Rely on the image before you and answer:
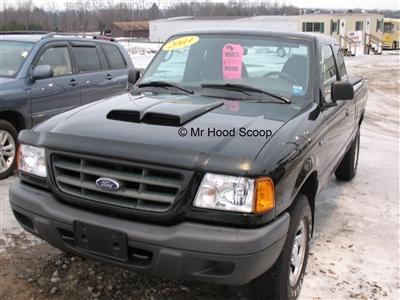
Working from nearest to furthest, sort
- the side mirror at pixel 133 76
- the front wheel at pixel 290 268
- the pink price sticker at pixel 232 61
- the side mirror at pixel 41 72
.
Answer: the front wheel at pixel 290 268
the pink price sticker at pixel 232 61
the side mirror at pixel 133 76
the side mirror at pixel 41 72

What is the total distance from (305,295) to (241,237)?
1.16 m

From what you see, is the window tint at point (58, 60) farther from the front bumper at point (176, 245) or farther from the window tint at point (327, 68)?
the front bumper at point (176, 245)

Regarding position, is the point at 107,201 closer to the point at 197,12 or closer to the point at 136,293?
the point at 136,293

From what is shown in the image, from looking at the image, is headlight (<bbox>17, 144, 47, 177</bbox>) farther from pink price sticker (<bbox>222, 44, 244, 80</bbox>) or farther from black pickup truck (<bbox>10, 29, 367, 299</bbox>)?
Result: pink price sticker (<bbox>222, 44, 244, 80</bbox>)

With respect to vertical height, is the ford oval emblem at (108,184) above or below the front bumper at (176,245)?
above

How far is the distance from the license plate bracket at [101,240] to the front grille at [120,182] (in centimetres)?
16

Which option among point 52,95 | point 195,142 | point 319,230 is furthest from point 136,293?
point 52,95

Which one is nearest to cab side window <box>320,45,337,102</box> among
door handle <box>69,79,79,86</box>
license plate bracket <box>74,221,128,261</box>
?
license plate bracket <box>74,221,128,261</box>

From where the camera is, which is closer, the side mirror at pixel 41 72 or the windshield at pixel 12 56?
the side mirror at pixel 41 72

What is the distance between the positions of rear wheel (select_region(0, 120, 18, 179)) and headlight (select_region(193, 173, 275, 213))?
151 inches

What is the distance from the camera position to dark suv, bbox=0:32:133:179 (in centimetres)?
545

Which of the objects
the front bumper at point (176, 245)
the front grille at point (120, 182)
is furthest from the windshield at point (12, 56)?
the front bumper at point (176, 245)

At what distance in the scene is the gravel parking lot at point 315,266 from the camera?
3041mm

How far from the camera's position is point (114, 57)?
7.43 metres
